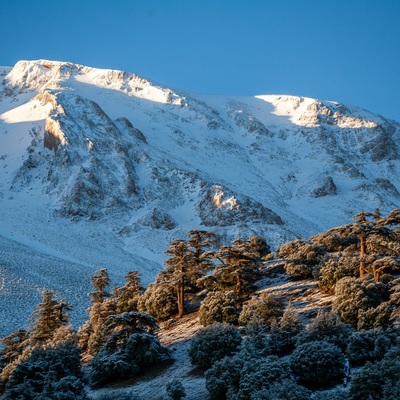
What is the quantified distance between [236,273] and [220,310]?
402 cm

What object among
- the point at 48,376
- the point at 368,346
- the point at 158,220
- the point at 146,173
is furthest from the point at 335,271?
the point at 146,173

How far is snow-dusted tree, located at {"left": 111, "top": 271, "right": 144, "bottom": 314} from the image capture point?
3512cm

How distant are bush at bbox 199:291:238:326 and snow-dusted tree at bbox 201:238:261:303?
9.39ft

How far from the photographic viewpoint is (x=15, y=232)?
8688cm

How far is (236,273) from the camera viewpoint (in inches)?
1180

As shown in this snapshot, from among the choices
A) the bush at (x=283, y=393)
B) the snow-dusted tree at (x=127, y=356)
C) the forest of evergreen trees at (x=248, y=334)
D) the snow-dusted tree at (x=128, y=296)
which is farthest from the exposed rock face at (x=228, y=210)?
the bush at (x=283, y=393)

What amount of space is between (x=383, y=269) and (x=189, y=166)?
101m

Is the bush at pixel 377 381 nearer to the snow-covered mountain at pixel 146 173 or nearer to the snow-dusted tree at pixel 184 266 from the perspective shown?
the snow-dusted tree at pixel 184 266

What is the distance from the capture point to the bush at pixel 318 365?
55.3ft

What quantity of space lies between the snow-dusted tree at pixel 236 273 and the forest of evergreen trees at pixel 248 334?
7 centimetres

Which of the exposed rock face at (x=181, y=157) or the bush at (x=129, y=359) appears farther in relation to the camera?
the exposed rock face at (x=181, y=157)

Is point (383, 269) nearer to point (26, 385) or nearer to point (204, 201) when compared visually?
point (26, 385)

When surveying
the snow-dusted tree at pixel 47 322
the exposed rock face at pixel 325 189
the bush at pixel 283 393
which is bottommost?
the snow-dusted tree at pixel 47 322

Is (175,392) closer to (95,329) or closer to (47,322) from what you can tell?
(95,329)
